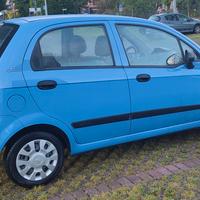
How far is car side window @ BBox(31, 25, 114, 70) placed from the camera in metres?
4.25

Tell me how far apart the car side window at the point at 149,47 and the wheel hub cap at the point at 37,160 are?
1281 mm

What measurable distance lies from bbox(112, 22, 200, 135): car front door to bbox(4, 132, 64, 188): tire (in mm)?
949

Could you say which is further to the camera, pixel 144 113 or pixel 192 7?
pixel 192 7

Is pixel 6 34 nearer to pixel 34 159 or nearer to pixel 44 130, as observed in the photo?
pixel 44 130

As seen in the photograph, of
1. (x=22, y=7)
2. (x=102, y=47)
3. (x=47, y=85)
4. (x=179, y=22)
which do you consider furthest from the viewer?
(x=22, y=7)

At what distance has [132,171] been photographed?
449 cm

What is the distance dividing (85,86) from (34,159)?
2.85 feet

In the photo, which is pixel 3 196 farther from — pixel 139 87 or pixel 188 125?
pixel 188 125

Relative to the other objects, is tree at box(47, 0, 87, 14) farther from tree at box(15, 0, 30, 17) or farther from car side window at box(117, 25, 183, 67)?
car side window at box(117, 25, 183, 67)

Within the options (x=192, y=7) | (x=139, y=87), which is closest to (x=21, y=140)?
(x=139, y=87)

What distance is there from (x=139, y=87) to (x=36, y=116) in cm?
120

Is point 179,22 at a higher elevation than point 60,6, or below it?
higher

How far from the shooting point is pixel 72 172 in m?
4.60

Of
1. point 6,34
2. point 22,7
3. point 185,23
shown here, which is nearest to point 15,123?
point 6,34
